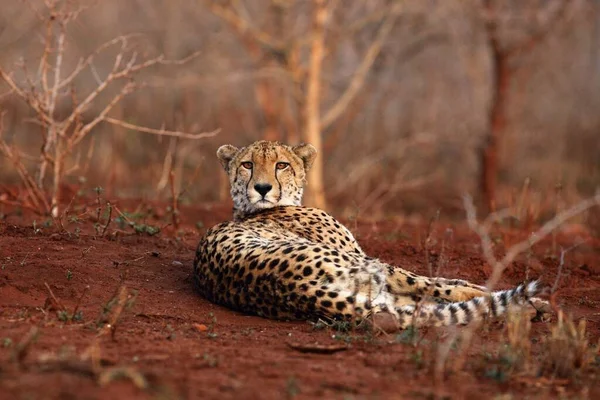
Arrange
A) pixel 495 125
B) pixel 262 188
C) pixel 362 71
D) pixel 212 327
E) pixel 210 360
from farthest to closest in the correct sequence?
pixel 495 125, pixel 362 71, pixel 262 188, pixel 212 327, pixel 210 360

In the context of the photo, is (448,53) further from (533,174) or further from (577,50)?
(533,174)

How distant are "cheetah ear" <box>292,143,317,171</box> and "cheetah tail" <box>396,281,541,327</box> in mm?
1621

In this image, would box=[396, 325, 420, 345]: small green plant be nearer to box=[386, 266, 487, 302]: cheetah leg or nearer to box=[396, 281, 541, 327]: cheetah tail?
box=[396, 281, 541, 327]: cheetah tail

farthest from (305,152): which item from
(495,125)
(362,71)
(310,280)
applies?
(495,125)

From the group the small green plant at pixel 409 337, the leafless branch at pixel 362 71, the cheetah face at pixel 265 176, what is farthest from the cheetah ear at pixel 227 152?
the leafless branch at pixel 362 71

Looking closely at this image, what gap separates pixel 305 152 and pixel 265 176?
0.43 m

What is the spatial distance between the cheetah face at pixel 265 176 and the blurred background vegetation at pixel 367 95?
183 inches

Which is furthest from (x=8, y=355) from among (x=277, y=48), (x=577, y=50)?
(x=577, y=50)

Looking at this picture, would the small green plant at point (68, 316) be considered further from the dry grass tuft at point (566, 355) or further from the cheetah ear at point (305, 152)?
the cheetah ear at point (305, 152)

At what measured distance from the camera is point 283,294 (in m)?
3.73

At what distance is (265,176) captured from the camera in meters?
4.82

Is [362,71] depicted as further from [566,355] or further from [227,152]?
[566,355]

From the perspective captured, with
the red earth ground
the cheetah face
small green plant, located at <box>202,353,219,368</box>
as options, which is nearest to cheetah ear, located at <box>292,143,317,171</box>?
the cheetah face

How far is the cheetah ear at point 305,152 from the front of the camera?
16.9 feet
